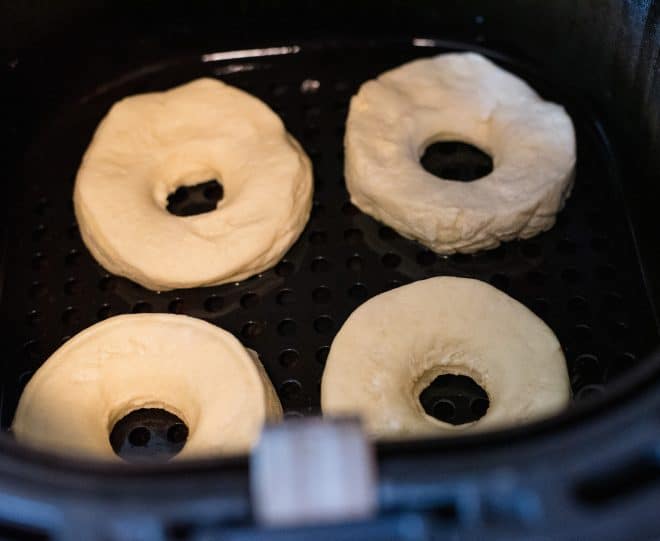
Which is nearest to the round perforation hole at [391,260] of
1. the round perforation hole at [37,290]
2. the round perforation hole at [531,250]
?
the round perforation hole at [531,250]

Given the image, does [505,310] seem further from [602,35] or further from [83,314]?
[83,314]

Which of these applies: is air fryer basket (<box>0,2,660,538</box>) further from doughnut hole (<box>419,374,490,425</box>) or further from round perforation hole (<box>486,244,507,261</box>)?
doughnut hole (<box>419,374,490,425</box>)

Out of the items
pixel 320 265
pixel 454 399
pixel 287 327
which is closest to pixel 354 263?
pixel 320 265

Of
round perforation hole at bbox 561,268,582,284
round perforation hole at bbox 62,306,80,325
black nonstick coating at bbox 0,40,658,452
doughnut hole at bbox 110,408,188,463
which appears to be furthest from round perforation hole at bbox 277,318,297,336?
round perforation hole at bbox 561,268,582,284

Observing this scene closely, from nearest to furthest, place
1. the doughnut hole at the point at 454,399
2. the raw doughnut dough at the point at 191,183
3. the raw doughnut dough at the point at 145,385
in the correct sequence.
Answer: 1. the raw doughnut dough at the point at 145,385
2. the doughnut hole at the point at 454,399
3. the raw doughnut dough at the point at 191,183

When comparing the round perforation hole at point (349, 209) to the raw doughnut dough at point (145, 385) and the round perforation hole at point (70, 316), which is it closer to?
the raw doughnut dough at point (145, 385)

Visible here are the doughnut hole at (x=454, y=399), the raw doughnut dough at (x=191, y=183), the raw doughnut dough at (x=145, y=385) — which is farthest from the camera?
the raw doughnut dough at (x=191, y=183)
